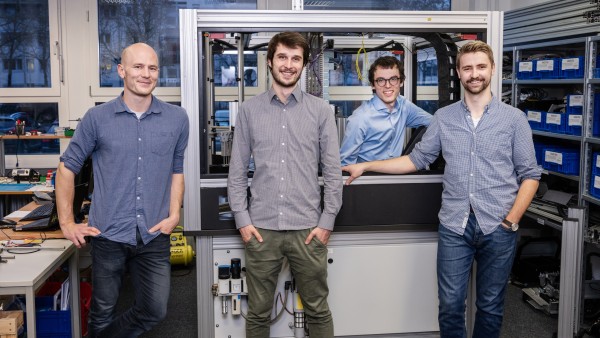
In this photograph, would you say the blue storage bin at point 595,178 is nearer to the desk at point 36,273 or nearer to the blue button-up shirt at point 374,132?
the blue button-up shirt at point 374,132

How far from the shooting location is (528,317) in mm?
3666

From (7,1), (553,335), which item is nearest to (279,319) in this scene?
(553,335)

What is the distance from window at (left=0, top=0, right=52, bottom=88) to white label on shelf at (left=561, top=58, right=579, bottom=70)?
13.2 ft

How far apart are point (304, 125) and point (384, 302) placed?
105cm

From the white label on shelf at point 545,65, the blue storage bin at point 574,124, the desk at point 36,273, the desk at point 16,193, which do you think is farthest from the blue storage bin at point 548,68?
the desk at point 16,193

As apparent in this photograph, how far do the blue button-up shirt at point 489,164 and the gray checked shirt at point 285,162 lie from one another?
50 centimetres

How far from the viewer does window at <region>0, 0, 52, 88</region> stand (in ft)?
16.1

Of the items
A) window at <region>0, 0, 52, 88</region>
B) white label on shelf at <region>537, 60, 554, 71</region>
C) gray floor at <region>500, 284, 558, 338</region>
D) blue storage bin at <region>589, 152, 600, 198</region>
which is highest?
window at <region>0, 0, 52, 88</region>

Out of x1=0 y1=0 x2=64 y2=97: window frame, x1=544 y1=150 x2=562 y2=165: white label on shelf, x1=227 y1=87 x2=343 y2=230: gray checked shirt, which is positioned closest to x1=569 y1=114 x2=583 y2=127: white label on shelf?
x1=544 y1=150 x2=562 y2=165: white label on shelf

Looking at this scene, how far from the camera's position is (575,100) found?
367 centimetres

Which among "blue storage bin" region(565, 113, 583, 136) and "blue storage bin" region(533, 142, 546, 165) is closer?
"blue storage bin" region(565, 113, 583, 136)


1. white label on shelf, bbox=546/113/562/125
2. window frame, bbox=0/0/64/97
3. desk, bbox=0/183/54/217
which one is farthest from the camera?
window frame, bbox=0/0/64/97

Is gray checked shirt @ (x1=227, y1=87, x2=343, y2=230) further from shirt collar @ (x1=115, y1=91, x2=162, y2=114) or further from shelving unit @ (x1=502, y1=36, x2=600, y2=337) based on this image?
shelving unit @ (x1=502, y1=36, x2=600, y2=337)

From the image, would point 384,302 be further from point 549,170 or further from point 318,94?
point 549,170
